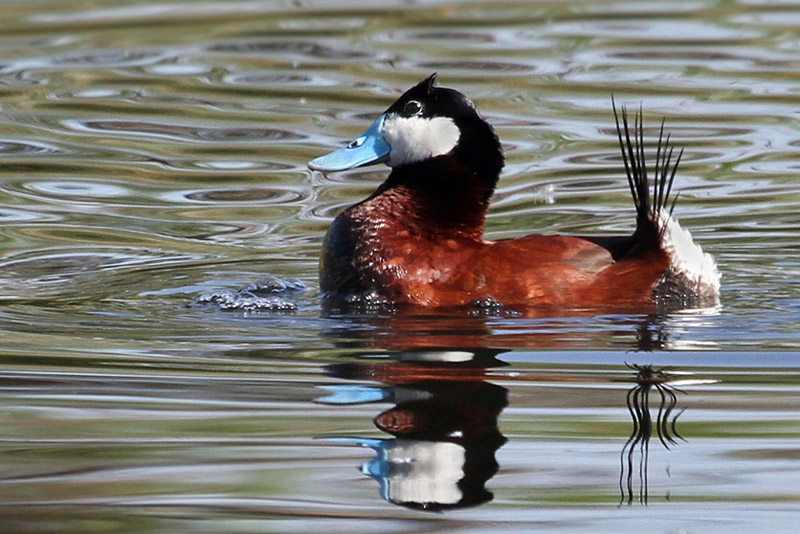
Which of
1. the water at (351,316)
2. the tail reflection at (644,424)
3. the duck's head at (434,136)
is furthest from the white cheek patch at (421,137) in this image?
Result: the tail reflection at (644,424)

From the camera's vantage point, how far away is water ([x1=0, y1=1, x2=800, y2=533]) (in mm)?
3750

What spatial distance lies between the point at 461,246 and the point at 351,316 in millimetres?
517

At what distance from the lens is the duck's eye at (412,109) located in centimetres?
624

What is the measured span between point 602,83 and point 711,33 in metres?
2.07

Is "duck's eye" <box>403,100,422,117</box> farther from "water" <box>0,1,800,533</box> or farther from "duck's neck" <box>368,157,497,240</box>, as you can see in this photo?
"water" <box>0,1,800,533</box>

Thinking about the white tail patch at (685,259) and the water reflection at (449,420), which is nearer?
the water reflection at (449,420)

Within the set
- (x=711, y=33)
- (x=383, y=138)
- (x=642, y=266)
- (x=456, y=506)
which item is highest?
(x=711, y=33)

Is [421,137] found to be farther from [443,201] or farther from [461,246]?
[461,246]

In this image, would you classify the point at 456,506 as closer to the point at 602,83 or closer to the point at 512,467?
the point at 512,467

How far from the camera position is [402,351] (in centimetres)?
511

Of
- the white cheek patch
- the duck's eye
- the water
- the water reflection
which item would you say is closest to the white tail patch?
the water

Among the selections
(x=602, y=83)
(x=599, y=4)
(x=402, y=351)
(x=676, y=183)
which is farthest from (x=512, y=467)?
(x=599, y=4)

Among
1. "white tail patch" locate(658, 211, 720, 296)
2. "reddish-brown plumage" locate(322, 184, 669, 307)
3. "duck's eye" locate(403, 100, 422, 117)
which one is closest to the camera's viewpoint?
"reddish-brown plumage" locate(322, 184, 669, 307)

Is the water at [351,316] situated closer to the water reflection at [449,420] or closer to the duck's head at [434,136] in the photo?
the water reflection at [449,420]
